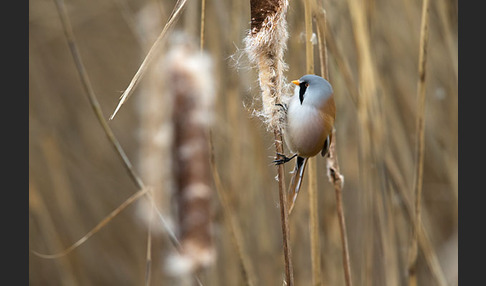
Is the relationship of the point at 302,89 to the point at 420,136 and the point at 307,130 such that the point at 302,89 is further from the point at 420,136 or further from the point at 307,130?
the point at 420,136

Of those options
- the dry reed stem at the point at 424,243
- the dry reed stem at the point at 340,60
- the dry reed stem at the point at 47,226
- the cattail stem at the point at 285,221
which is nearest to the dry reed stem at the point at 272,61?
the cattail stem at the point at 285,221

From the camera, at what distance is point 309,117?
75cm

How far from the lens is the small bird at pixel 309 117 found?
0.75 metres

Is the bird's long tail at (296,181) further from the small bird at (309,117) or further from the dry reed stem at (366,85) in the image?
the dry reed stem at (366,85)

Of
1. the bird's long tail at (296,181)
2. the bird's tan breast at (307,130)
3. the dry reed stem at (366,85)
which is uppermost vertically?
the dry reed stem at (366,85)

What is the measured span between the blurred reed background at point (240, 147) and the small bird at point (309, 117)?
0.25ft

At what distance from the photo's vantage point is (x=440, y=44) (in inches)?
65.9

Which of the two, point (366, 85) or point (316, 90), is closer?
point (316, 90)

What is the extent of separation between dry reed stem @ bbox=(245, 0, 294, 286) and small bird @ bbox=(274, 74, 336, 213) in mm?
22

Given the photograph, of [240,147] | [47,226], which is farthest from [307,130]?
[47,226]

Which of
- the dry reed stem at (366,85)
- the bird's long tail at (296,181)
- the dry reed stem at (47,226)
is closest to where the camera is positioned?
the bird's long tail at (296,181)

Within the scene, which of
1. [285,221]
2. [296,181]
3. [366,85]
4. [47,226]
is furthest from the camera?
[47,226]

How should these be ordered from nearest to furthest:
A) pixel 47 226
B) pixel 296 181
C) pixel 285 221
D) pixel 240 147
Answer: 1. pixel 285 221
2. pixel 296 181
3. pixel 240 147
4. pixel 47 226

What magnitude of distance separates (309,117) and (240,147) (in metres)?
0.54
